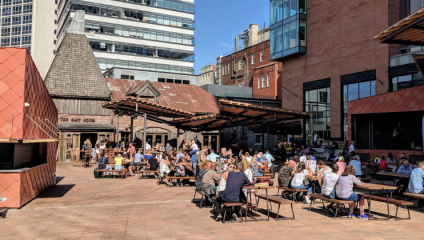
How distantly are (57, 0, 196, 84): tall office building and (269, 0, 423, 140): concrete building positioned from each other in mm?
19999

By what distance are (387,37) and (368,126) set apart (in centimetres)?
1221

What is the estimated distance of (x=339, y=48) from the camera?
34.4m

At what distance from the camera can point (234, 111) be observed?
18.5 meters

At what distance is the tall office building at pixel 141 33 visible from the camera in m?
58.1

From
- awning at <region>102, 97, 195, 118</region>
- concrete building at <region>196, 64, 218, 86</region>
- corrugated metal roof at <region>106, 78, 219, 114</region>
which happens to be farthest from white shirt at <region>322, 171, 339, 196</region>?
concrete building at <region>196, 64, 218, 86</region>

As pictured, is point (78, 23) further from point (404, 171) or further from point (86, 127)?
point (404, 171)

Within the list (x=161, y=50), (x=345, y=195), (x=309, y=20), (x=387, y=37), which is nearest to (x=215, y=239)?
(x=345, y=195)

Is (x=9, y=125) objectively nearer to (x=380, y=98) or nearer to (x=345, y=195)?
(x=345, y=195)

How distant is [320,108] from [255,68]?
698 inches

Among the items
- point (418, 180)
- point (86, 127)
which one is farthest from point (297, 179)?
point (86, 127)

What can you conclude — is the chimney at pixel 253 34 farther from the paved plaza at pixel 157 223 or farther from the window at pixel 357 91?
the paved plaza at pixel 157 223

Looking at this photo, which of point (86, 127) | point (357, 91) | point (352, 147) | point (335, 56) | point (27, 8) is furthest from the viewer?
point (27, 8)

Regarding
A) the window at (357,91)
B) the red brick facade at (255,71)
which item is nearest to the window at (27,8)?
the red brick facade at (255,71)

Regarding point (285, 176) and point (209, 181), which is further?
point (285, 176)
